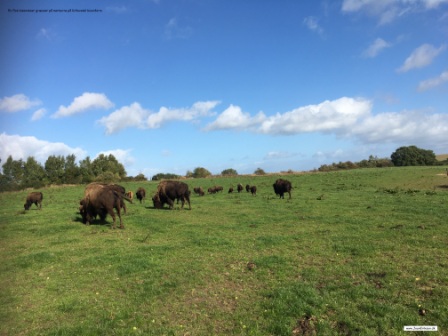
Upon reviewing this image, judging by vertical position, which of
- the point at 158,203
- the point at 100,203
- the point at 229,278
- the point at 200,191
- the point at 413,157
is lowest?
the point at 229,278

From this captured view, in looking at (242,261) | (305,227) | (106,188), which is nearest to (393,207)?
(305,227)

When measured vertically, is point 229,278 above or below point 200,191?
below

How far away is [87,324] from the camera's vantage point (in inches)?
245

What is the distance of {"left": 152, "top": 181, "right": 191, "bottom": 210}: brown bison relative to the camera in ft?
73.3

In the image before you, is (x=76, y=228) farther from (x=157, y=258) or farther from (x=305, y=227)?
(x=305, y=227)

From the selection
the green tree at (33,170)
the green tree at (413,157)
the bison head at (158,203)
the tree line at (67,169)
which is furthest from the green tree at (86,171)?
the green tree at (413,157)

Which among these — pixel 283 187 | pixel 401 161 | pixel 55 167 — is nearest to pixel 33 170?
pixel 55 167

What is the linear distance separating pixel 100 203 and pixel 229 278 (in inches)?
386

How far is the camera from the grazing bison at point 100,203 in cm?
1561

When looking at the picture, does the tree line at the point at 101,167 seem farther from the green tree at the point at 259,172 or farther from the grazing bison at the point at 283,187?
the grazing bison at the point at 283,187

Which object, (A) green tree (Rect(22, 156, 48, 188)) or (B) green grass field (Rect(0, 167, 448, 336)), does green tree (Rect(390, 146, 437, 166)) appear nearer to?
(B) green grass field (Rect(0, 167, 448, 336))

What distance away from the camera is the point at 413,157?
71.6m

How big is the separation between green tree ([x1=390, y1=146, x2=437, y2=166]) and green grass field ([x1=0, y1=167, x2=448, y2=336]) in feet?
210

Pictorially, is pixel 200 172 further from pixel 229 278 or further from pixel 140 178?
pixel 229 278
